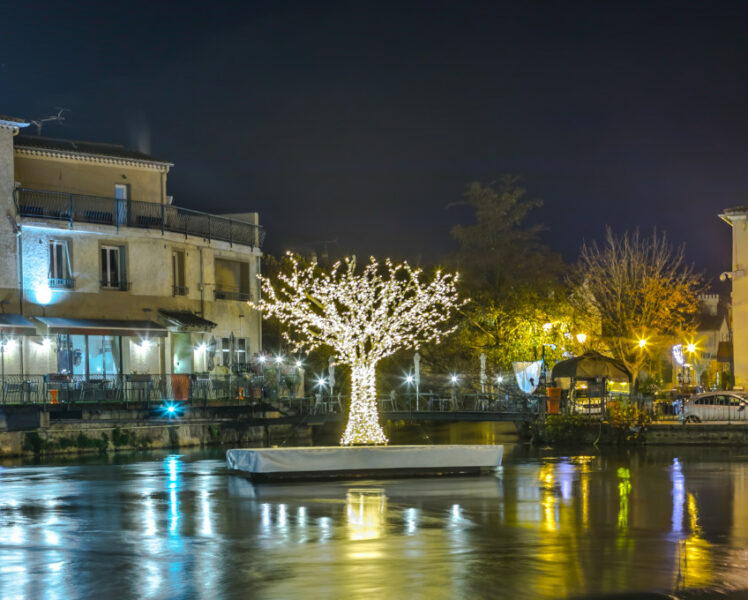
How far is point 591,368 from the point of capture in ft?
127

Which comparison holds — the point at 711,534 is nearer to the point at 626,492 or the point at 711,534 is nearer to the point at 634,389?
the point at 626,492

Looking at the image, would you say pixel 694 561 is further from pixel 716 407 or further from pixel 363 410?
pixel 716 407

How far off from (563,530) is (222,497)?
7889mm

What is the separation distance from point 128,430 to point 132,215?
39.0 feet

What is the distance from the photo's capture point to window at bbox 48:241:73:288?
143 ft

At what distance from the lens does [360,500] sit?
20641 millimetres

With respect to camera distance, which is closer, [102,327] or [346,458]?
[346,458]

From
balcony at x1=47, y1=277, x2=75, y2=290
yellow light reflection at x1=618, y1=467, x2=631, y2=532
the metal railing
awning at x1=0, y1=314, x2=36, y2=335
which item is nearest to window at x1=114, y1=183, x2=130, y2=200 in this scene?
balcony at x1=47, y1=277, x2=75, y2=290

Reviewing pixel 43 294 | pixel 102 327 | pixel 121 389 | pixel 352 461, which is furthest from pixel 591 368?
pixel 43 294

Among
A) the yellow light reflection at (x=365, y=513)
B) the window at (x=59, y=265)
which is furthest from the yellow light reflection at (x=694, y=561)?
the window at (x=59, y=265)

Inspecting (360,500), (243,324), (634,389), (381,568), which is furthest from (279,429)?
(381,568)

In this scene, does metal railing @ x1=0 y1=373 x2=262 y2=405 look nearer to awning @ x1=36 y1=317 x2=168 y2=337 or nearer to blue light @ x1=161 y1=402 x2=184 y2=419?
blue light @ x1=161 y1=402 x2=184 y2=419

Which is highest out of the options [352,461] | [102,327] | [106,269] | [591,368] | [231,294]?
[106,269]

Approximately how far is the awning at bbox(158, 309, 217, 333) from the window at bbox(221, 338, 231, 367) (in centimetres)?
218
